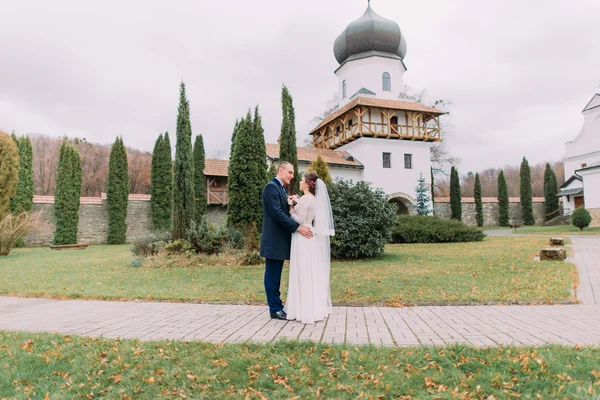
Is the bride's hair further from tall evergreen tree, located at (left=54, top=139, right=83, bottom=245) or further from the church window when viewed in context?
the church window

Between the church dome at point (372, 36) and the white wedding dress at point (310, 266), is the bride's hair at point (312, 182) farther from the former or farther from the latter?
the church dome at point (372, 36)

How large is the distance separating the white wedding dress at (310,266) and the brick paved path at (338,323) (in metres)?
0.19

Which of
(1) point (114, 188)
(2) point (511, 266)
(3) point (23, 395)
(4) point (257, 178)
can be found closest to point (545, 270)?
(2) point (511, 266)

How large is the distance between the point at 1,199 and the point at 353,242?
1625cm

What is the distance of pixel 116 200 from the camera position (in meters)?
25.1

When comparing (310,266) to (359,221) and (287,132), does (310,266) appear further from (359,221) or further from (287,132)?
(287,132)

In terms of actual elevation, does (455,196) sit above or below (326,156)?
below

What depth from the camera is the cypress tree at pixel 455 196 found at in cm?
3356

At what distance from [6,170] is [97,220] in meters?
8.54

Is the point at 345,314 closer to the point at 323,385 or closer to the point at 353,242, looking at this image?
the point at 323,385

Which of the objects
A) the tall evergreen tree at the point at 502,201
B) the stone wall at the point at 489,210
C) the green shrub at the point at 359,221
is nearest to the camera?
the green shrub at the point at 359,221

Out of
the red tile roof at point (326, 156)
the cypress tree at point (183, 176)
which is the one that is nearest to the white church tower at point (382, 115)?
the red tile roof at point (326, 156)

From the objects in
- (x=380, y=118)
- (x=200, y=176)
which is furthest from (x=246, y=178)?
(x=380, y=118)

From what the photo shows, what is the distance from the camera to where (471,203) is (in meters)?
35.8
